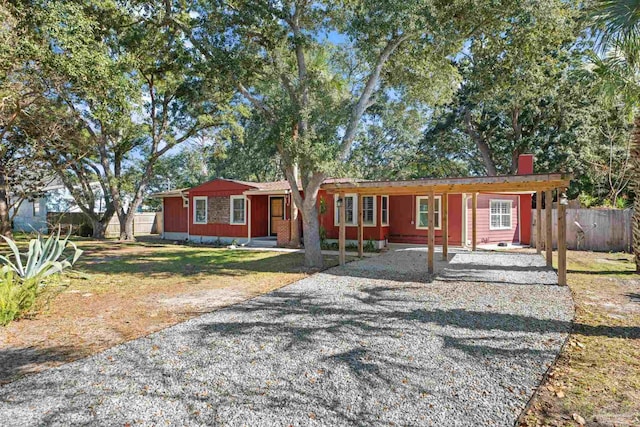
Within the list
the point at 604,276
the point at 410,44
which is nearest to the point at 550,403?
the point at 604,276

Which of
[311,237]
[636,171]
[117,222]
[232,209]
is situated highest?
[636,171]

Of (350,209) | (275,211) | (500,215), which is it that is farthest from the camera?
(275,211)

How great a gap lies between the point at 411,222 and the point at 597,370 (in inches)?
466

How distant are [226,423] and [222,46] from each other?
30.2ft

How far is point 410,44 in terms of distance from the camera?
998 centimetres

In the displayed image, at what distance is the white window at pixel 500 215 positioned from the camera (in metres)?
15.5

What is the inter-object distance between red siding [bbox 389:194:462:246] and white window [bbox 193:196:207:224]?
8406mm

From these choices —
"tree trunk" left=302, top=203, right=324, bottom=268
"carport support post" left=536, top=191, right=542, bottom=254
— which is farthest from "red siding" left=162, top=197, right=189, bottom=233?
"carport support post" left=536, top=191, right=542, bottom=254

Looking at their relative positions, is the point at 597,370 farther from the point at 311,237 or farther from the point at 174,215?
the point at 174,215

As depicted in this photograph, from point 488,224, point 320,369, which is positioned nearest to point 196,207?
point 488,224

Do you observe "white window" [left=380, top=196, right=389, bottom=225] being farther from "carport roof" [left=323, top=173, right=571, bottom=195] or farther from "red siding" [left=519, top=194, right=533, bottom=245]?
"red siding" [left=519, top=194, right=533, bottom=245]

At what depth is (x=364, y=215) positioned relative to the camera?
15.2 m

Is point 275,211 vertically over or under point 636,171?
under

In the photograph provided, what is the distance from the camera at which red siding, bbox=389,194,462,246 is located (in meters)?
14.9
